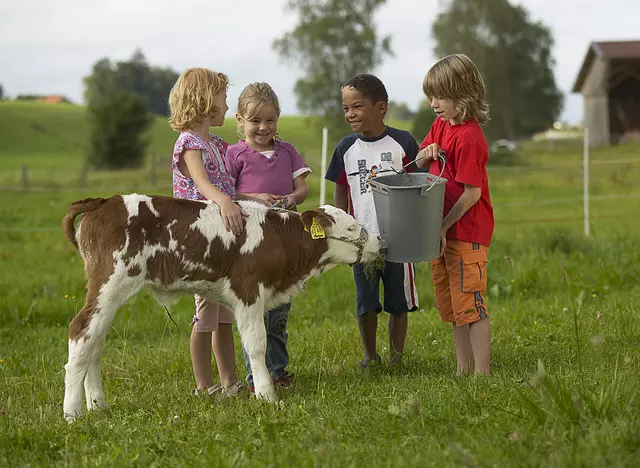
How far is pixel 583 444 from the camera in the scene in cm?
316

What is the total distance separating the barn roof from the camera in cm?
4347

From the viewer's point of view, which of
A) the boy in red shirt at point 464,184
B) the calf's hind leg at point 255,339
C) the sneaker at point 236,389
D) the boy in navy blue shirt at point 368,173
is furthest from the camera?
the boy in navy blue shirt at point 368,173

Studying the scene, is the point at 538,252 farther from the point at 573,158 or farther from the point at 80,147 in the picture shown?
the point at 80,147

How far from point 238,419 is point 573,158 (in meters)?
32.8

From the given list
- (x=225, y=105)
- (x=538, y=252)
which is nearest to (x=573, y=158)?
(x=538, y=252)

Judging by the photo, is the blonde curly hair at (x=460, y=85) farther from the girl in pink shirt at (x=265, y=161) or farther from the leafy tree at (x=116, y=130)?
the leafy tree at (x=116, y=130)

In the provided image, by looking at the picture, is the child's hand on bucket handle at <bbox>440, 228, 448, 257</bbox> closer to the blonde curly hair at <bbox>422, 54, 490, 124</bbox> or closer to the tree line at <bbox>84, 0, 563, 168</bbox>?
the blonde curly hair at <bbox>422, 54, 490, 124</bbox>

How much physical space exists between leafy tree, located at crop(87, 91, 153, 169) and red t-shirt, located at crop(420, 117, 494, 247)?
38164 mm

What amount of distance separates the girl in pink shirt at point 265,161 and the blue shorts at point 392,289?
2.19ft

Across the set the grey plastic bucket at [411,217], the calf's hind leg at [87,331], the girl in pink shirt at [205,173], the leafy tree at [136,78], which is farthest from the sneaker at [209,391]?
the leafy tree at [136,78]

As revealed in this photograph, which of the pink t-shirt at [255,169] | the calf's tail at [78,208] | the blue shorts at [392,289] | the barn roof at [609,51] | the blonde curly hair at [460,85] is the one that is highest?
the barn roof at [609,51]

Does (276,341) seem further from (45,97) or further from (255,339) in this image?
(45,97)

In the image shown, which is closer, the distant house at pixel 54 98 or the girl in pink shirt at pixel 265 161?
the girl in pink shirt at pixel 265 161

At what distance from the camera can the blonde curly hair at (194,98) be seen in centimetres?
491
